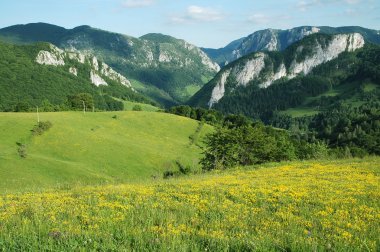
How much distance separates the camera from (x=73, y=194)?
18.2 m

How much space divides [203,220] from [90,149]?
80.7m

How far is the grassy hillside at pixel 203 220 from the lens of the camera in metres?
8.13

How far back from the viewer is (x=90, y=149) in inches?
3487

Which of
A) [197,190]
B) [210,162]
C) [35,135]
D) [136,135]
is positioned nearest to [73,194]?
[197,190]

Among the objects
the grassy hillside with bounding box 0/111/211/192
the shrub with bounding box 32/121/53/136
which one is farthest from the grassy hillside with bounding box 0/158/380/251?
the shrub with bounding box 32/121/53/136

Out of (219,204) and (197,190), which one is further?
(197,190)

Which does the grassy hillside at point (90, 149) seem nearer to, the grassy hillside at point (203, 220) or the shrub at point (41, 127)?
the shrub at point (41, 127)

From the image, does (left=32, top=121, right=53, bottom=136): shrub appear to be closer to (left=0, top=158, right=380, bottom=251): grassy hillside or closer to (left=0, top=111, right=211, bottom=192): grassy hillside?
(left=0, top=111, right=211, bottom=192): grassy hillside

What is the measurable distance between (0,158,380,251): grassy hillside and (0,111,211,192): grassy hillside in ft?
124

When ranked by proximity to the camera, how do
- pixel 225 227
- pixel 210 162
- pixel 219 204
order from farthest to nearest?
pixel 210 162
pixel 219 204
pixel 225 227

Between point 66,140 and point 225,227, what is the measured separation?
86286mm

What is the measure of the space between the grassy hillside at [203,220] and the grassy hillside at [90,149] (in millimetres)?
37720

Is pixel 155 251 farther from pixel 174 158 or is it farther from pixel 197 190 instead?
pixel 174 158

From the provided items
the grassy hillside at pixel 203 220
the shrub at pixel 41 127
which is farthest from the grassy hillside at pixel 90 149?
the grassy hillside at pixel 203 220
